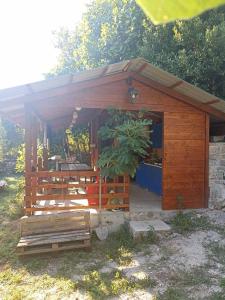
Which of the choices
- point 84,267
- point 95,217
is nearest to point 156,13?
point 84,267

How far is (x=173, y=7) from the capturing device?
0.24 m

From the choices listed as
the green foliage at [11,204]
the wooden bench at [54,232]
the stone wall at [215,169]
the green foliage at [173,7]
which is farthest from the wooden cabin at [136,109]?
the green foliage at [173,7]

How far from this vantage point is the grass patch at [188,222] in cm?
691

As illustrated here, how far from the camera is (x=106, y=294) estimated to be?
4496mm

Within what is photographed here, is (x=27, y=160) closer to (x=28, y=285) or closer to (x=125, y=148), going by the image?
(x=125, y=148)

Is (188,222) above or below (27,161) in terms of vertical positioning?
below

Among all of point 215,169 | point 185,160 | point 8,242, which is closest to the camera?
point 8,242

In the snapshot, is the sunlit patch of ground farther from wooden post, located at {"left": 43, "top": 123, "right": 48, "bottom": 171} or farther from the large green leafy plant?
wooden post, located at {"left": 43, "top": 123, "right": 48, "bottom": 171}

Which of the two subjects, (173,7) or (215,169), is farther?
(215,169)

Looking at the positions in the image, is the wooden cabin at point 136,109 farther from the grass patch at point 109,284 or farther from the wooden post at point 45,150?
the wooden post at point 45,150

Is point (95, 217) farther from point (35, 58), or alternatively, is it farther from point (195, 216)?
point (35, 58)

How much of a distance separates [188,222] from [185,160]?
1.50 meters

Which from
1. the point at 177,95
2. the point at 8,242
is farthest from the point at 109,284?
the point at 177,95

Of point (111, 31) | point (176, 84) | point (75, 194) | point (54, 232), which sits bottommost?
point (54, 232)
